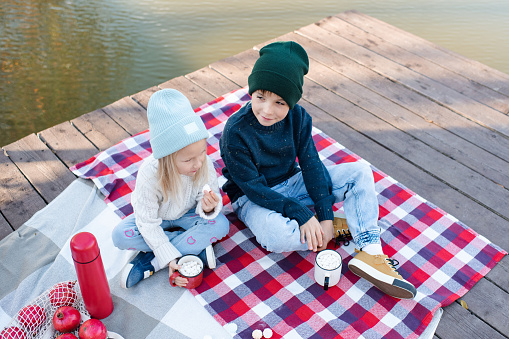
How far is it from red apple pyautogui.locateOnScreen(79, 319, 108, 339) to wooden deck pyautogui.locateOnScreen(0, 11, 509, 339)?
32.2 inches

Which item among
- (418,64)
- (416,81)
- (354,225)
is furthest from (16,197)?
(418,64)

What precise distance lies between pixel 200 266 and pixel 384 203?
0.94 meters

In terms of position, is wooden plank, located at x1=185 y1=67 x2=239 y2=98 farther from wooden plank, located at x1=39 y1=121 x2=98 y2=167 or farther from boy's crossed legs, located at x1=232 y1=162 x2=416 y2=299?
boy's crossed legs, located at x1=232 y1=162 x2=416 y2=299

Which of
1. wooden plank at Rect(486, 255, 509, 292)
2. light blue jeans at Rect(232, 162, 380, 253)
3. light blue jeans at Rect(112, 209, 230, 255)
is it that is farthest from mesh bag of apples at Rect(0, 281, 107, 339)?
wooden plank at Rect(486, 255, 509, 292)

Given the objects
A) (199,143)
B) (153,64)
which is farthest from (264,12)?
(199,143)

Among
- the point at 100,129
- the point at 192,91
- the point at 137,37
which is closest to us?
the point at 100,129

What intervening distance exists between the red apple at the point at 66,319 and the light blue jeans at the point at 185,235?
1.12 feet

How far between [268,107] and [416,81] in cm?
168

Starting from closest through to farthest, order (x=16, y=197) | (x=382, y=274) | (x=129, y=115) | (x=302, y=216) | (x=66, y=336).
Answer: (x=66, y=336)
(x=382, y=274)
(x=302, y=216)
(x=16, y=197)
(x=129, y=115)

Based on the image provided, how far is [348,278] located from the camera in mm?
1928

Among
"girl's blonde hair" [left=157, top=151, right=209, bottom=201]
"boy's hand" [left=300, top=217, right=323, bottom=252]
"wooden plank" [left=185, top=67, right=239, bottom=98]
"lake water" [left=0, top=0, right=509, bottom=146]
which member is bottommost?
"lake water" [left=0, top=0, right=509, bottom=146]

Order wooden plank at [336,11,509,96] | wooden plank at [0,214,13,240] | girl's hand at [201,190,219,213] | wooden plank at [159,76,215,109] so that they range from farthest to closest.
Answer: wooden plank at [336,11,509,96] < wooden plank at [159,76,215,109] < wooden plank at [0,214,13,240] < girl's hand at [201,190,219,213]

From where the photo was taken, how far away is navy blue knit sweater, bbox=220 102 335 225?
6.22 ft

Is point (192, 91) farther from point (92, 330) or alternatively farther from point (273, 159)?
point (92, 330)
